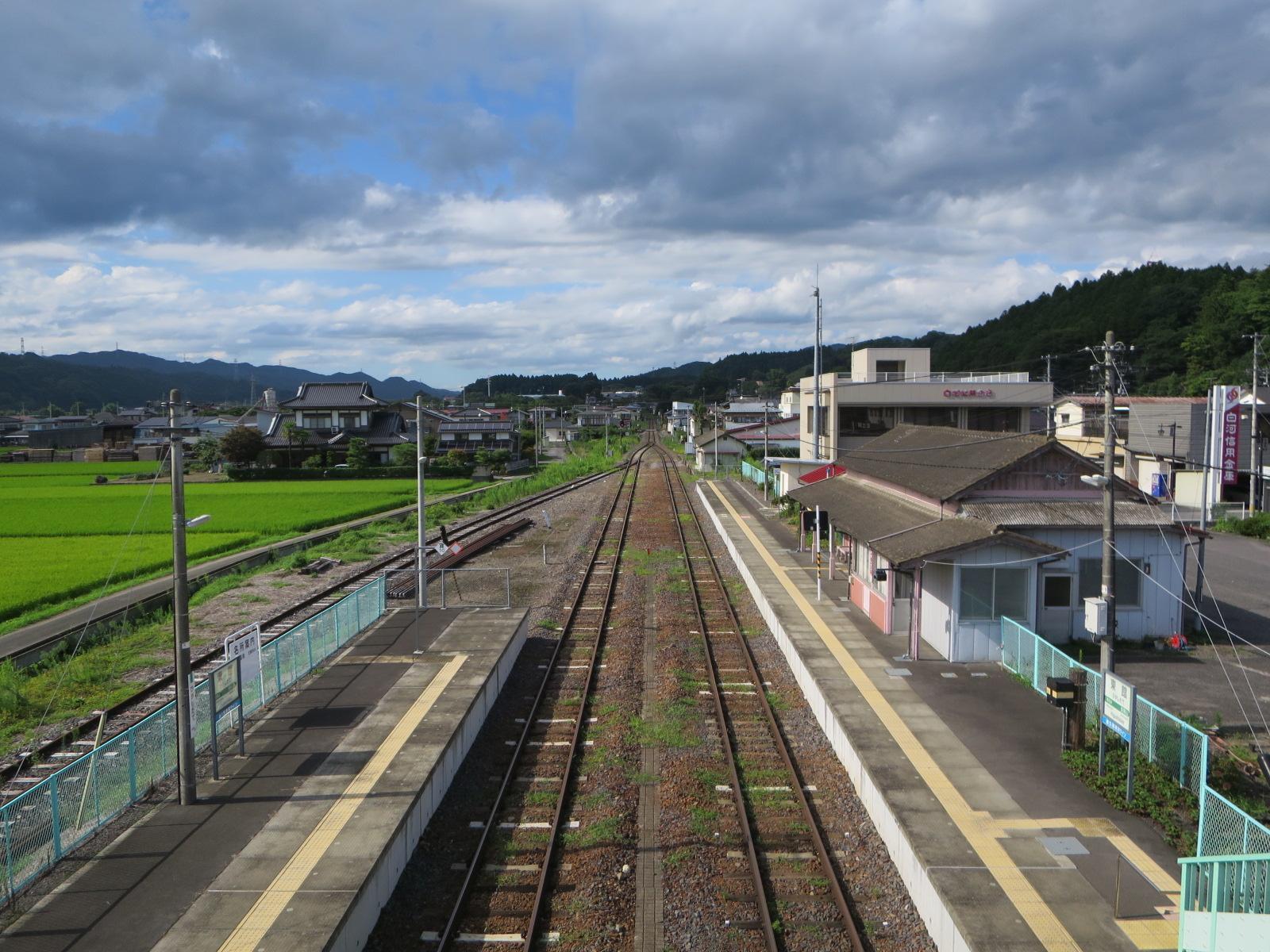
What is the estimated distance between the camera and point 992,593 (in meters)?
15.5

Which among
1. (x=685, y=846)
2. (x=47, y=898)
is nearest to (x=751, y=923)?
(x=685, y=846)

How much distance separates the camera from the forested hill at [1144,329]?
7262 cm

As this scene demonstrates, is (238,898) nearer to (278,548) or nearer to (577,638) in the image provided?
(577,638)

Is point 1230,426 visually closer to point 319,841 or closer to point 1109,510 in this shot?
point 1109,510

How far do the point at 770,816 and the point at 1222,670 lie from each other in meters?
9.69

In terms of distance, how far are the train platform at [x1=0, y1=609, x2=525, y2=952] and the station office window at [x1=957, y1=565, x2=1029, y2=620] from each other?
829 centimetres

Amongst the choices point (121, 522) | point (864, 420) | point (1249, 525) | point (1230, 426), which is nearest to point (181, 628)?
point (121, 522)

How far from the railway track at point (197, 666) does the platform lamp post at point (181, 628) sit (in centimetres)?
288

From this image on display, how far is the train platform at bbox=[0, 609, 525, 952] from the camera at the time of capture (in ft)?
24.7

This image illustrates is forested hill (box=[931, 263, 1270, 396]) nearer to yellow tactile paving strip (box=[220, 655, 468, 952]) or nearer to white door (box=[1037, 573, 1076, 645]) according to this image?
white door (box=[1037, 573, 1076, 645])

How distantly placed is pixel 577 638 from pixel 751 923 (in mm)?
10687

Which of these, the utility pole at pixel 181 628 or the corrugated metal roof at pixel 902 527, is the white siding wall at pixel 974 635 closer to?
the corrugated metal roof at pixel 902 527

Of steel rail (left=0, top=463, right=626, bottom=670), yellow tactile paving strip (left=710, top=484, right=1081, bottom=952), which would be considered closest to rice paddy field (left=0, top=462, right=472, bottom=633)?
steel rail (left=0, top=463, right=626, bottom=670)

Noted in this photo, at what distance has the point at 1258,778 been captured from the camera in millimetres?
10547
